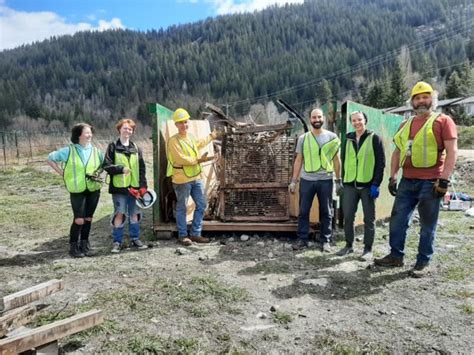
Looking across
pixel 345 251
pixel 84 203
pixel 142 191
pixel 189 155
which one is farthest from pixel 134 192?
pixel 345 251

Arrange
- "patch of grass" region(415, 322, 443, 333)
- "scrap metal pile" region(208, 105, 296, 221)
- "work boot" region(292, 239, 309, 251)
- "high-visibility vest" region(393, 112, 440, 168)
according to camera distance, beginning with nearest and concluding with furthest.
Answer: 1. "patch of grass" region(415, 322, 443, 333)
2. "high-visibility vest" region(393, 112, 440, 168)
3. "work boot" region(292, 239, 309, 251)
4. "scrap metal pile" region(208, 105, 296, 221)

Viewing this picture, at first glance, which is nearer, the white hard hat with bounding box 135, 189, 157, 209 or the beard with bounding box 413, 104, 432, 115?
the beard with bounding box 413, 104, 432, 115

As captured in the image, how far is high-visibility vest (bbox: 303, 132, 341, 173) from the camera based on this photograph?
213 inches

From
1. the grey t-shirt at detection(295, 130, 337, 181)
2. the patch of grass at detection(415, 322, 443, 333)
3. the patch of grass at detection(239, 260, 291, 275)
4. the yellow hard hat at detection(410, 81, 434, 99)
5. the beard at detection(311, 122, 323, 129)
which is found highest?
the yellow hard hat at detection(410, 81, 434, 99)

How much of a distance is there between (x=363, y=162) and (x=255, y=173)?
1938 millimetres

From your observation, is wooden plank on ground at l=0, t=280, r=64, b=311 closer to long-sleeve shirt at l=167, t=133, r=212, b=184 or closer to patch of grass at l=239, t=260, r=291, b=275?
patch of grass at l=239, t=260, r=291, b=275

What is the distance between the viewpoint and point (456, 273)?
14.8 feet

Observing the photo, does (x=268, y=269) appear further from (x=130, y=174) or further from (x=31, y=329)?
Result: (x=31, y=329)

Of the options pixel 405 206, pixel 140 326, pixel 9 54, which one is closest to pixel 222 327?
pixel 140 326

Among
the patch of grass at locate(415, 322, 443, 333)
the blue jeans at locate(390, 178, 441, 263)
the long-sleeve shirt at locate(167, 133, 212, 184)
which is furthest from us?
the long-sleeve shirt at locate(167, 133, 212, 184)

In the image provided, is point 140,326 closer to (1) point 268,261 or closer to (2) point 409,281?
(1) point 268,261

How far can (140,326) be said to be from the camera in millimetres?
3311

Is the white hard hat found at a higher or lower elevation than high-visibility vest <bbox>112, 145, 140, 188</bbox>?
lower

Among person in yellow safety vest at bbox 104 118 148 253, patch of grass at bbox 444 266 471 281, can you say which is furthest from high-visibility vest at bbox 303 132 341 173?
person in yellow safety vest at bbox 104 118 148 253
